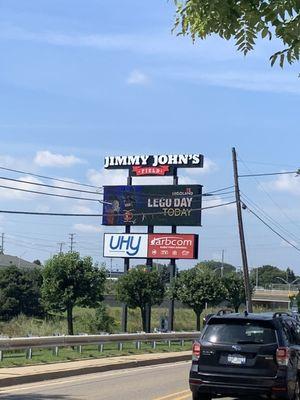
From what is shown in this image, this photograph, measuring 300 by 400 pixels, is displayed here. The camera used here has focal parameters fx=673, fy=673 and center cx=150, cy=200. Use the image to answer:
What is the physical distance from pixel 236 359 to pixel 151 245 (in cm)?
4209

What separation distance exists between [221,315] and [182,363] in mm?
11575

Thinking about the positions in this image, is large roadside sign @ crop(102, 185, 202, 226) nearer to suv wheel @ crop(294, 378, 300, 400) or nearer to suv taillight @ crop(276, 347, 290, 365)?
suv wheel @ crop(294, 378, 300, 400)

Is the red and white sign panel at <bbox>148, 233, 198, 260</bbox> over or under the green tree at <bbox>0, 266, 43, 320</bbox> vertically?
over

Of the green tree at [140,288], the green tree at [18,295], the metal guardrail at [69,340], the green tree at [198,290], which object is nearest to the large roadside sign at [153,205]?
the green tree at [198,290]

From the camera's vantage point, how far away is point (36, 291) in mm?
74125

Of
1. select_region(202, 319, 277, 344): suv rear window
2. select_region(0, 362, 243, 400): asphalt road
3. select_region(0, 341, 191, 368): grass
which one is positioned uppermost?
select_region(202, 319, 277, 344): suv rear window

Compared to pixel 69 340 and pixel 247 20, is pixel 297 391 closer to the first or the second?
pixel 247 20

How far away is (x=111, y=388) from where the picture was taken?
560 inches

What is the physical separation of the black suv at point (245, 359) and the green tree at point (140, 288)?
36196mm

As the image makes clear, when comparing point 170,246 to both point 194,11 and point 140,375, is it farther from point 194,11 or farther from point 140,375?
point 194,11

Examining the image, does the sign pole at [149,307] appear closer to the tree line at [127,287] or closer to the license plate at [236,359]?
the tree line at [127,287]

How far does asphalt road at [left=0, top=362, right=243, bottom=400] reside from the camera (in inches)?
502

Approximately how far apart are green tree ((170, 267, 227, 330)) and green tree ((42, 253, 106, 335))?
31.7 feet

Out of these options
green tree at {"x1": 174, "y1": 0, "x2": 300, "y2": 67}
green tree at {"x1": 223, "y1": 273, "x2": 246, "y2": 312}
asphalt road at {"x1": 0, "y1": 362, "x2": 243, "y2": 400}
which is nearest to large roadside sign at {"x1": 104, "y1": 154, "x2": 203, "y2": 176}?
green tree at {"x1": 223, "y1": 273, "x2": 246, "y2": 312}
